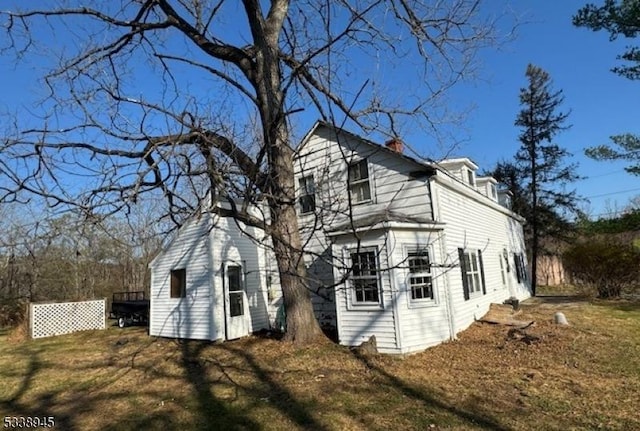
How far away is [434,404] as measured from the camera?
18.6 ft

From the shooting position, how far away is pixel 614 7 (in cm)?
1334

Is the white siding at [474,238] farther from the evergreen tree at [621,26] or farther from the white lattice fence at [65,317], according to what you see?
the white lattice fence at [65,317]

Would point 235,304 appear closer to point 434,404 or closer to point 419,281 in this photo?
point 419,281

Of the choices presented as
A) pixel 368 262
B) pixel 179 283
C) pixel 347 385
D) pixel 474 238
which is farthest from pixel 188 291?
pixel 474 238

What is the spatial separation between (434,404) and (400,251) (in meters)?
4.05

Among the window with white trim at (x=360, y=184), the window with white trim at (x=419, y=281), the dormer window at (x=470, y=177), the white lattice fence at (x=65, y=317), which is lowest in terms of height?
the white lattice fence at (x=65, y=317)

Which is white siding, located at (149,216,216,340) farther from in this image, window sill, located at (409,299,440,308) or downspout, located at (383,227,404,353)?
window sill, located at (409,299,440,308)

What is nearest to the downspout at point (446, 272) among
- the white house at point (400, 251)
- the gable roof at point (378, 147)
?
the white house at point (400, 251)

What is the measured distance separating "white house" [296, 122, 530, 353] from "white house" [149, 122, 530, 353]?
0.09ft

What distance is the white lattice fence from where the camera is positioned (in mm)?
15477

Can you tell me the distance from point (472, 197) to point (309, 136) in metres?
5.71

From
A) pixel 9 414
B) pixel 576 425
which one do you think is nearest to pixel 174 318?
pixel 9 414

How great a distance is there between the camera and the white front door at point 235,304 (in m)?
11.6

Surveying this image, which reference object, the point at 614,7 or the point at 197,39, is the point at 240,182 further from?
the point at 614,7
